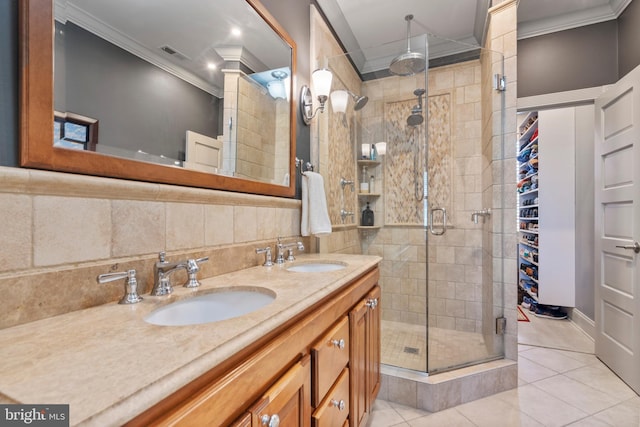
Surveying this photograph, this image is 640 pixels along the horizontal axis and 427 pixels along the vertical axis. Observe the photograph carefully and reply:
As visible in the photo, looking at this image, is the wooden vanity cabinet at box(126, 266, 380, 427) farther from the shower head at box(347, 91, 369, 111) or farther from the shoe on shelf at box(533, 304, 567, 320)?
the shoe on shelf at box(533, 304, 567, 320)

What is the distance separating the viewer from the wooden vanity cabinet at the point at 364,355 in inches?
47.7

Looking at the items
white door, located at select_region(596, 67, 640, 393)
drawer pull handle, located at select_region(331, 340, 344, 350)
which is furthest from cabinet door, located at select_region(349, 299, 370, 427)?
white door, located at select_region(596, 67, 640, 393)

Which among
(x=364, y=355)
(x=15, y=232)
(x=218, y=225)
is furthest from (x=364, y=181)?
(x=15, y=232)

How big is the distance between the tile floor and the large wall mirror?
1550 millimetres

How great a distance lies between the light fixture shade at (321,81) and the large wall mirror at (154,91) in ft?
1.47

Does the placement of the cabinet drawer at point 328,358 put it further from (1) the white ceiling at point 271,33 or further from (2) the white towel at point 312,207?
(1) the white ceiling at point 271,33

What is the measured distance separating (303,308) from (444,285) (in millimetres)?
2405

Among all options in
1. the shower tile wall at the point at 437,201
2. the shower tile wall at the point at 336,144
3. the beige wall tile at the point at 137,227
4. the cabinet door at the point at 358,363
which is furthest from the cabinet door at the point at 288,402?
the shower tile wall at the point at 437,201

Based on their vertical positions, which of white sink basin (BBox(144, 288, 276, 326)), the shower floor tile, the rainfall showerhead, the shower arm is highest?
the shower arm

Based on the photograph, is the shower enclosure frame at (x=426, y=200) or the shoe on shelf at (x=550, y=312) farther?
the shoe on shelf at (x=550, y=312)

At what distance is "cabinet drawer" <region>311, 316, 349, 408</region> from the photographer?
865mm

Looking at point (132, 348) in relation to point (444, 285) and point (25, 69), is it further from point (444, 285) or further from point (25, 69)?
point (444, 285)

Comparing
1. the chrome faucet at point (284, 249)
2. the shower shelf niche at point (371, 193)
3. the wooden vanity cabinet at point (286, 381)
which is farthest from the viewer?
the shower shelf niche at point (371, 193)

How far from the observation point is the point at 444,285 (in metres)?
2.78
